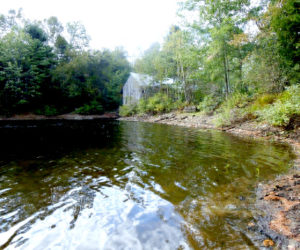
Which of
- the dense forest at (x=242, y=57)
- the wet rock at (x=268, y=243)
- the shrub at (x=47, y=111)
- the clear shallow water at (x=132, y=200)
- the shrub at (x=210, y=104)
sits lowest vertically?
the clear shallow water at (x=132, y=200)

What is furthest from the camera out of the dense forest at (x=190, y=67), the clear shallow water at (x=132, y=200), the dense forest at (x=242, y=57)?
the dense forest at (x=190, y=67)

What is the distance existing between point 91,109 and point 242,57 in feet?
78.6

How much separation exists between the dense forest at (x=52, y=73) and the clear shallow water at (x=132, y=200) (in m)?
24.8

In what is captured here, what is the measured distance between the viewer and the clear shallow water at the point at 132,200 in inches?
88.2

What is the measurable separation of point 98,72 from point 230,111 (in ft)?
93.6

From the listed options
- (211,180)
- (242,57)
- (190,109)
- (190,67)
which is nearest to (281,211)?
(211,180)

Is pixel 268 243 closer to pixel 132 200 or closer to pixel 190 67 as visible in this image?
pixel 132 200

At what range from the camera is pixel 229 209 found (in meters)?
2.81

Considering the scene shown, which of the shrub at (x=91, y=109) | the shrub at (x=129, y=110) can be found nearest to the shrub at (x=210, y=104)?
the shrub at (x=129, y=110)

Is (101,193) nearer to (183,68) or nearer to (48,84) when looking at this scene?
(183,68)

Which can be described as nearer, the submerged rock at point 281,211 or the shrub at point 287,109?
the submerged rock at point 281,211

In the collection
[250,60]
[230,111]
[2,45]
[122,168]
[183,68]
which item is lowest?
[122,168]

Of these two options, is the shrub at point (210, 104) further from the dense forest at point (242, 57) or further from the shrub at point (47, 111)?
the shrub at point (47, 111)

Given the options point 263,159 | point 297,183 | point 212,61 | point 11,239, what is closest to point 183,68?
point 212,61
